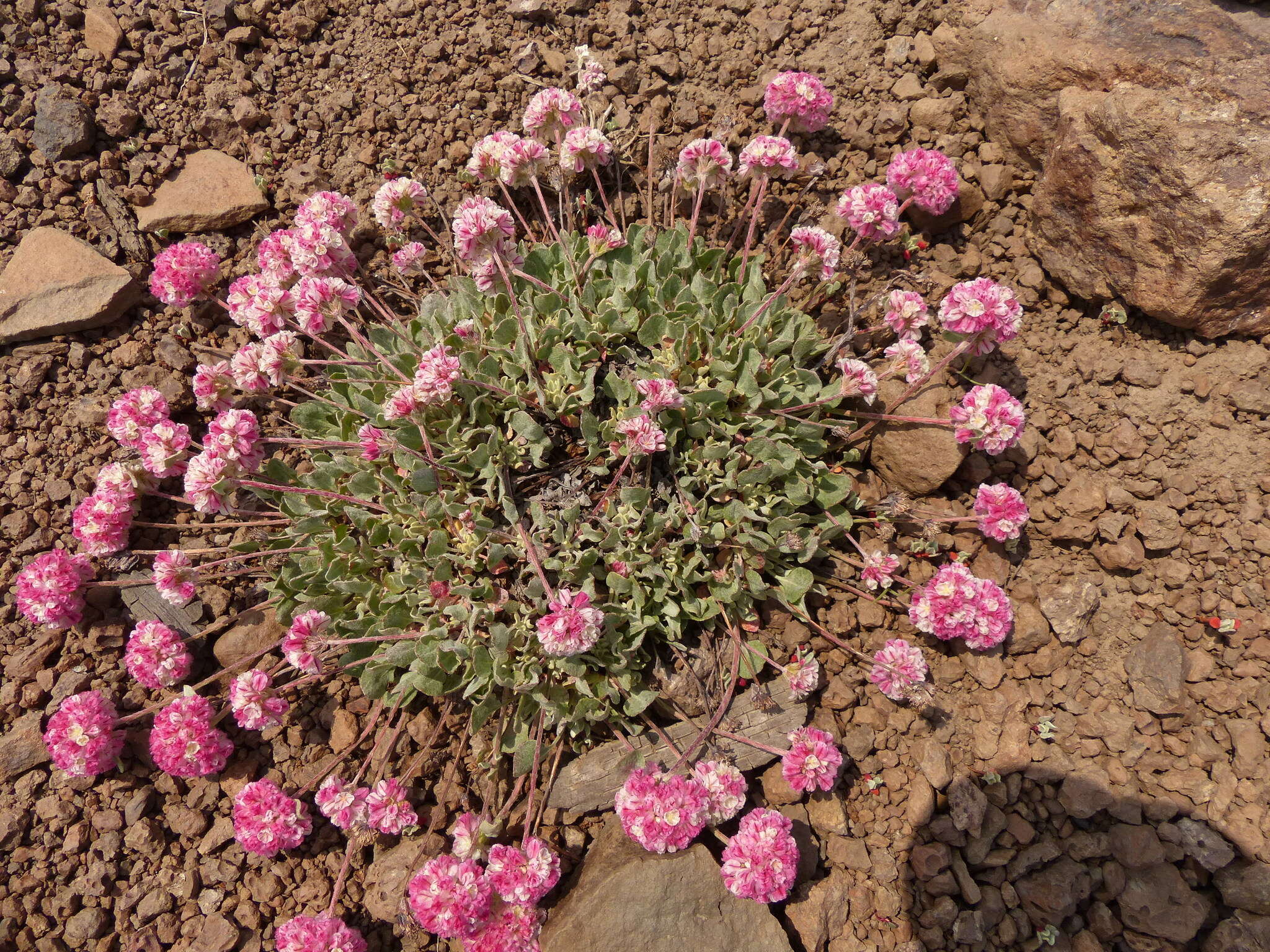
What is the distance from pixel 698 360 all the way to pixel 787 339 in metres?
0.50

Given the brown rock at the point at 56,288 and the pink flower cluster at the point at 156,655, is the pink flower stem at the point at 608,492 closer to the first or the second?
the pink flower cluster at the point at 156,655

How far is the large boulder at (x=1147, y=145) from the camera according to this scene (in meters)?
3.43

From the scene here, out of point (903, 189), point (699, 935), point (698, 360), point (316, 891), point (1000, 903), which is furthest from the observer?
point (903, 189)

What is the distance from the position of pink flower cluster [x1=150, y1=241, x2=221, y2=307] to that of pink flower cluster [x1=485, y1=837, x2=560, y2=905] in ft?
11.9

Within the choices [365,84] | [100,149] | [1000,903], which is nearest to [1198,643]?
[1000,903]

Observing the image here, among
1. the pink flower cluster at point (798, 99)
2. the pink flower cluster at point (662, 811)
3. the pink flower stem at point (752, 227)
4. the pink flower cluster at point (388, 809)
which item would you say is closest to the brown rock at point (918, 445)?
the pink flower stem at point (752, 227)

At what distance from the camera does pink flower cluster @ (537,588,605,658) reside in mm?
2941

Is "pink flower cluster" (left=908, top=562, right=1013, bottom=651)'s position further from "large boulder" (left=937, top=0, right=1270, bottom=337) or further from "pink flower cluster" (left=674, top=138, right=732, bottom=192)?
"pink flower cluster" (left=674, top=138, right=732, bottom=192)

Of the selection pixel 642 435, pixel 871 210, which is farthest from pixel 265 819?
pixel 871 210

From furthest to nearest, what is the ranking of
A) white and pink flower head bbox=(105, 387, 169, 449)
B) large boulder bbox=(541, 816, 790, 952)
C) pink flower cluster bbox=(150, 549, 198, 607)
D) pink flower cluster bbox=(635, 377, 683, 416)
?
white and pink flower head bbox=(105, 387, 169, 449) < pink flower cluster bbox=(150, 549, 198, 607) < pink flower cluster bbox=(635, 377, 683, 416) < large boulder bbox=(541, 816, 790, 952)

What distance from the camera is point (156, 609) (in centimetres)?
405

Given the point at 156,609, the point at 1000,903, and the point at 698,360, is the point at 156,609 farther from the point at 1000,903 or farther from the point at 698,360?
the point at 1000,903

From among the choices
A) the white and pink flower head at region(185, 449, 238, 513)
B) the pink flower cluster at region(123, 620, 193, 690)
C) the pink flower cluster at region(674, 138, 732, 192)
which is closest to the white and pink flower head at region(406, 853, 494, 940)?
the pink flower cluster at region(123, 620, 193, 690)

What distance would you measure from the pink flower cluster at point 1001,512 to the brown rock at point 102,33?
21.1 ft
